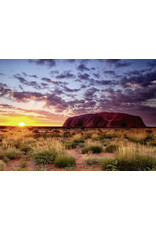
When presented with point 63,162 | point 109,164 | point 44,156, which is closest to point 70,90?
point 44,156

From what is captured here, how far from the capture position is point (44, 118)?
8789 mm

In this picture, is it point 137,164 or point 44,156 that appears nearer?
point 137,164

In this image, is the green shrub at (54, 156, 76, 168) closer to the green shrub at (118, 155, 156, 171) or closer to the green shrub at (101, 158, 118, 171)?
the green shrub at (101, 158, 118, 171)

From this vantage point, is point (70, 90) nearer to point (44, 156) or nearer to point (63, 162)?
point (44, 156)

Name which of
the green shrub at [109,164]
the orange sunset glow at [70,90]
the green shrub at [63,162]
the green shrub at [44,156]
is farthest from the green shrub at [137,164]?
the orange sunset glow at [70,90]

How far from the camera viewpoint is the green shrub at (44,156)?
16.1 ft

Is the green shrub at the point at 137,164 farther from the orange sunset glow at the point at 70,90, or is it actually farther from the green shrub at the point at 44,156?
the orange sunset glow at the point at 70,90

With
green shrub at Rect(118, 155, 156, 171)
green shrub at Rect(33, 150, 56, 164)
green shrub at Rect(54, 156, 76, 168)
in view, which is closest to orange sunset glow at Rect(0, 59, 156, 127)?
green shrub at Rect(33, 150, 56, 164)

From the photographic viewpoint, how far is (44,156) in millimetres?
5098

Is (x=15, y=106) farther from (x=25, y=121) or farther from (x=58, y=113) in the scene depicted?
(x=58, y=113)
